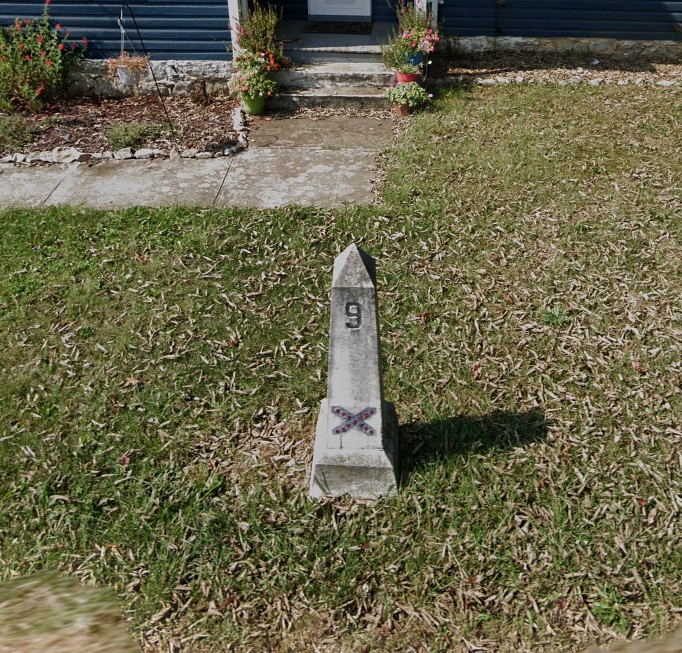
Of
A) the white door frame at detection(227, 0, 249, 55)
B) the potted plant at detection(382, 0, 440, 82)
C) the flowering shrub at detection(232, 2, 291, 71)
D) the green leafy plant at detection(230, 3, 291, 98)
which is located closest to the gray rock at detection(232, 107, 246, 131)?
the green leafy plant at detection(230, 3, 291, 98)

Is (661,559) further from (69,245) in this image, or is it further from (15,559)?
(69,245)

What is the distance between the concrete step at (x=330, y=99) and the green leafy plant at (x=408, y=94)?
0.39 meters

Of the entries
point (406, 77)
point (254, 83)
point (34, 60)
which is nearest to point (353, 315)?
point (254, 83)

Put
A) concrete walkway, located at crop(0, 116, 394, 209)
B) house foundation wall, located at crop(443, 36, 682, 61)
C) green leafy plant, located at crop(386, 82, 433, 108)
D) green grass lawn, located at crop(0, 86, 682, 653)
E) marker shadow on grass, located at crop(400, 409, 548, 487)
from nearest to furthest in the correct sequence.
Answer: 1. green grass lawn, located at crop(0, 86, 682, 653)
2. marker shadow on grass, located at crop(400, 409, 548, 487)
3. concrete walkway, located at crop(0, 116, 394, 209)
4. green leafy plant, located at crop(386, 82, 433, 108)
5. house foundation wall, located at crop(443, 36, 682, 61)

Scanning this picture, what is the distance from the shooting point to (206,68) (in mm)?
10211

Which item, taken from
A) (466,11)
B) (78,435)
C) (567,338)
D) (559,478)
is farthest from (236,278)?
(466,11)

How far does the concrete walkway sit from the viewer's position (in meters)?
7.41

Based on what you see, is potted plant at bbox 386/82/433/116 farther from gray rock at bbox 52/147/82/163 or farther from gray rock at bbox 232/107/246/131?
gray rock at bbox 52/147/82/163

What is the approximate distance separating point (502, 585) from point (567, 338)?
2371mm

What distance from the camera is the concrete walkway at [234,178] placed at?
741cm

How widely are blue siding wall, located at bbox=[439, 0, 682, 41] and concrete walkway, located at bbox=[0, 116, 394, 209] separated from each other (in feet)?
11.1

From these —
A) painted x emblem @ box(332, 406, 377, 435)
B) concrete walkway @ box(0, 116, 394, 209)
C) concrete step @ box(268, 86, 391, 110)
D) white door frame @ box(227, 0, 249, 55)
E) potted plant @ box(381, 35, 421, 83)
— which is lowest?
painted x emblem @ box(332, 406, 377, 435)

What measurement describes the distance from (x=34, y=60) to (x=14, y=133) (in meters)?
1.61

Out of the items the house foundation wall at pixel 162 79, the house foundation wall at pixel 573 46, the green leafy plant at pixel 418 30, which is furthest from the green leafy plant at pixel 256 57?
the house foundation wall at pixel 573 46
